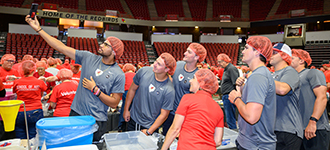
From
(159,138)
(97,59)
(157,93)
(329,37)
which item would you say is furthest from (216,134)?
(329,37)

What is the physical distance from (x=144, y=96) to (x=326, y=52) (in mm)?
20801

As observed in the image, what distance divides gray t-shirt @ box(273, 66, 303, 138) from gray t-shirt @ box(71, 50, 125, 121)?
5.87 ft

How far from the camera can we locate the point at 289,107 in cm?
225

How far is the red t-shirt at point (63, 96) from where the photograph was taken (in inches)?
129

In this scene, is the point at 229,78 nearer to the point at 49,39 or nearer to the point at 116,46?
the point at 116,46

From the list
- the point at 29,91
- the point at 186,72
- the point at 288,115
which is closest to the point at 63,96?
the point at 29,91

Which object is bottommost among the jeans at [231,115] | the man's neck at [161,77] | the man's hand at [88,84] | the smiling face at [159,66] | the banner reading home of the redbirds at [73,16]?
the jeans at [231,115]

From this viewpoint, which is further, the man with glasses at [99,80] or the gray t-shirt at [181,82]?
the gray t-shirt at [181,82]

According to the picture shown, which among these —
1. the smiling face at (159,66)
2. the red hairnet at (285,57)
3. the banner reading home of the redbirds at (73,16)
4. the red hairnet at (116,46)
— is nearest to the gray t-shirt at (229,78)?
the red hairnet at (285,57)

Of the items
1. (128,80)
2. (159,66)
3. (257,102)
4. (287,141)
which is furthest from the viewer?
(128,80)

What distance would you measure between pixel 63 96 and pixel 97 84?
4.07ft

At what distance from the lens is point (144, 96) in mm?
2781

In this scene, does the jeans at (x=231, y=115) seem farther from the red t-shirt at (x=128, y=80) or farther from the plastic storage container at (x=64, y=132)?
the plastic storage container at (x=64, y=132)

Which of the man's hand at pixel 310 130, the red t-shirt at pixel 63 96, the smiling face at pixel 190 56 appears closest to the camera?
the man's hand at pixel 310 130
